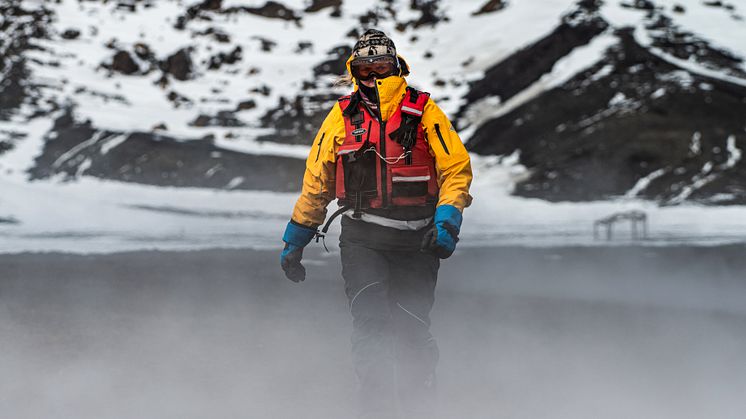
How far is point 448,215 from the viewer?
9.63 ft

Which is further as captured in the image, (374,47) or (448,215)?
(374,47)

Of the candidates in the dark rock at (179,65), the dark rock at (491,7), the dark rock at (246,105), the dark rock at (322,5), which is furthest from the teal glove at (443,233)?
the dark rock at (322,5)

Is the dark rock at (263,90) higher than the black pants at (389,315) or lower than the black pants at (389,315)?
lower

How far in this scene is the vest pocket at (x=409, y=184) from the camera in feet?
10.1

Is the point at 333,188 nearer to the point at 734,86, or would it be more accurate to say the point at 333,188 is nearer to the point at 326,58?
the point at 734,86

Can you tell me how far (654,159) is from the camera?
A: 20.9 meters

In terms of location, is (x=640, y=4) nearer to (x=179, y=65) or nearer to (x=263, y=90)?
(x=263, y=90)

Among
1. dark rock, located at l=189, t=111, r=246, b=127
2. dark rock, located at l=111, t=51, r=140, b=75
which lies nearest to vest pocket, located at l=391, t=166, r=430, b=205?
dark rock, located at l=189, t=111, r=246, b=127

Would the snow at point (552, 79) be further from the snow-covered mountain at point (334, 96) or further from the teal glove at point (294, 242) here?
the teal glove at point (294, 242)

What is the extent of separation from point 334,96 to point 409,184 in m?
29.2

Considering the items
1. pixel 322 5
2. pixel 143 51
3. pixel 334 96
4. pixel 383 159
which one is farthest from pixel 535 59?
pixel 383 159

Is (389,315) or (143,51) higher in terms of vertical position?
(389,315)

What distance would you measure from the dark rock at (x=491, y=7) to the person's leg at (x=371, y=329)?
3776 centimetres

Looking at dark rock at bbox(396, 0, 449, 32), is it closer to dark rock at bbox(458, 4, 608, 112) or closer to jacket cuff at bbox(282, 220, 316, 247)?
dark rock at bbox(458, 4, 608, 112)
